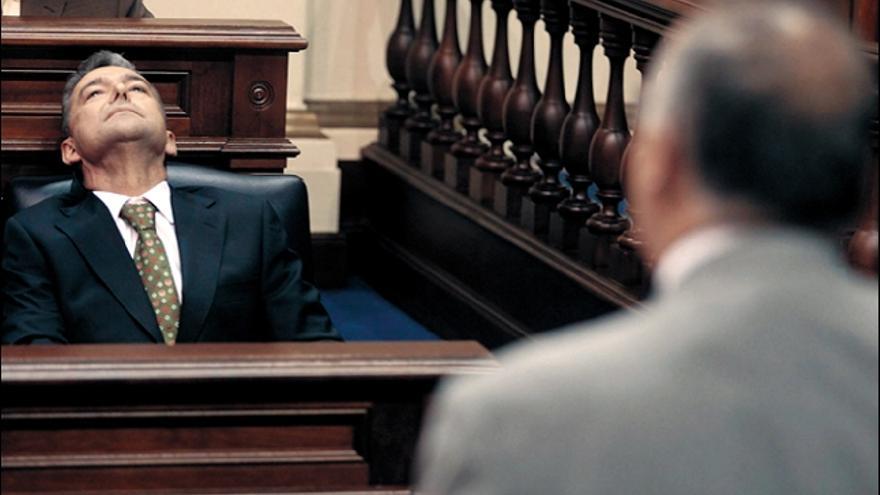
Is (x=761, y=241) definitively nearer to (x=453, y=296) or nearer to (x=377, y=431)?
(x=377, y=431)

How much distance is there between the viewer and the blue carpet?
630cm

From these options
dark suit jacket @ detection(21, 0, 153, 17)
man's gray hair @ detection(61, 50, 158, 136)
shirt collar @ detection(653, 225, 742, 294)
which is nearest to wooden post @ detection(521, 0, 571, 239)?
dark suit jacket @ detection(21, 0, 153, 17)

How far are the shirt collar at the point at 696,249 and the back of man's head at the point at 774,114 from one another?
3 centimetres

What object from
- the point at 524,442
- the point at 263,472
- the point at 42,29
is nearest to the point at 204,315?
the point at 42,29

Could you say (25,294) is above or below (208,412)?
below

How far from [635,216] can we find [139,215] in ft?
5.19

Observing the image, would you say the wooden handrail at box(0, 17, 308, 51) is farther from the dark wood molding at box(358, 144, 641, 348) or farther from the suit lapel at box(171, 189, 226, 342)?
the dark wood molding at box(358, 144, 641, 348)

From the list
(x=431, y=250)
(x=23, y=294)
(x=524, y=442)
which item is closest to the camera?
(x=524, y=442)

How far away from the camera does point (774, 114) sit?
1.39 metres

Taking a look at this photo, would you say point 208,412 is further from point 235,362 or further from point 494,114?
point 494,114

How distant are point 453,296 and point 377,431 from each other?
3.53 metres

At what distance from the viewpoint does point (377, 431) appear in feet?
9.00

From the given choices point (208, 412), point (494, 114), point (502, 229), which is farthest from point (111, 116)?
point (494, 114)

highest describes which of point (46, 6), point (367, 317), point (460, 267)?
point (46, 6)
